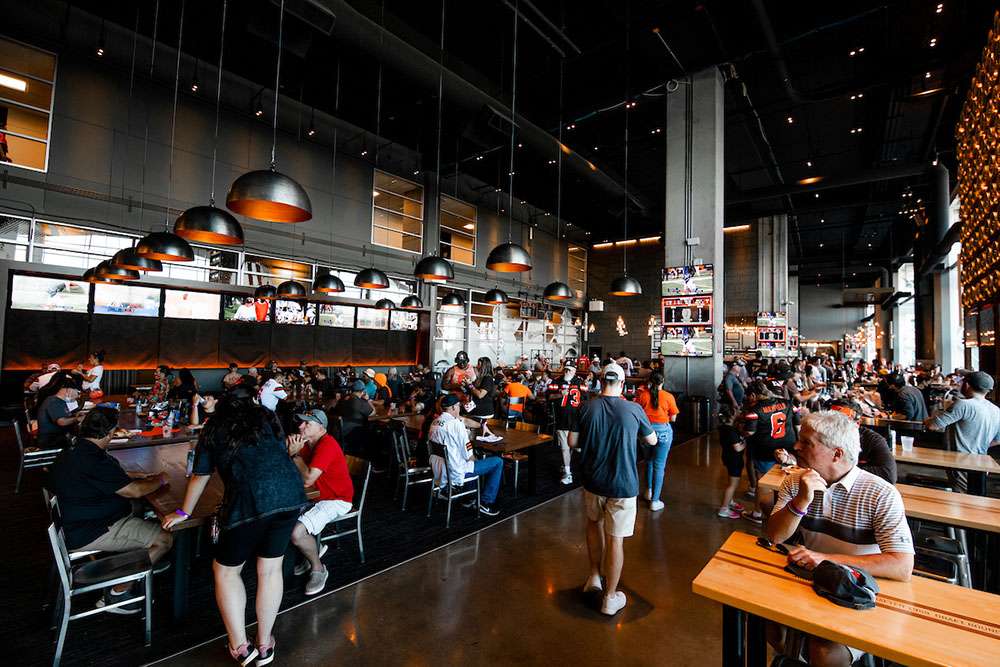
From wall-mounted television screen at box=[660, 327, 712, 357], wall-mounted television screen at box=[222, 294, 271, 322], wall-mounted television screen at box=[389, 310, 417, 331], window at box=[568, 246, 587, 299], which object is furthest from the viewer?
window at box=[568, 246, 587, 299]

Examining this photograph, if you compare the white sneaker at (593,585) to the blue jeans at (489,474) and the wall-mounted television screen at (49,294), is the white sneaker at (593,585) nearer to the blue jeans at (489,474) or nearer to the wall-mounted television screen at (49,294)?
the blue jeans at (489,474)

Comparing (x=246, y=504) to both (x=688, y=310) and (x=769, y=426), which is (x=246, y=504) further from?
(x=688, y=310)

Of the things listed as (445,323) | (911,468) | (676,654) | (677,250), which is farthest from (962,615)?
(445,323)

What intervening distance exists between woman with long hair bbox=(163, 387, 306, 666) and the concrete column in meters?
7.90

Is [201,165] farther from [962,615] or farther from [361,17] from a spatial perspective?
[962,615]

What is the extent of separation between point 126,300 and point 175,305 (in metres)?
0.83

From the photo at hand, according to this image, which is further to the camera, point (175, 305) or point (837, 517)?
point (175, 305)

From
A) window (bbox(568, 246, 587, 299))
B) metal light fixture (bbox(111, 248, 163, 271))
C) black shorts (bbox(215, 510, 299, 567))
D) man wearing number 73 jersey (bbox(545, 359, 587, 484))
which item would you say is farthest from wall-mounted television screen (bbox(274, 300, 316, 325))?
window (bbox(568, 246, 587, 299))

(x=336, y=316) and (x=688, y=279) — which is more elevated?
(x=688, y=279)

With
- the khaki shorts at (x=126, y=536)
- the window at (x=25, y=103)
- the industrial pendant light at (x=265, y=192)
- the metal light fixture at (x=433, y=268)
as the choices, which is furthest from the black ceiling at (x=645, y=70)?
the khaki shorts at (x=126, y=536)

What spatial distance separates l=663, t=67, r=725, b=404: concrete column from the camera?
8312 millimetres

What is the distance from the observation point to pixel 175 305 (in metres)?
9.63

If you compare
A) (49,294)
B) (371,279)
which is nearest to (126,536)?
(371,279)

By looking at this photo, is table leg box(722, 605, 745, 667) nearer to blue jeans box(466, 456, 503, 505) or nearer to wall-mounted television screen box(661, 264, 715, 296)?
blue jeans box(466, 456, 503, 505)
